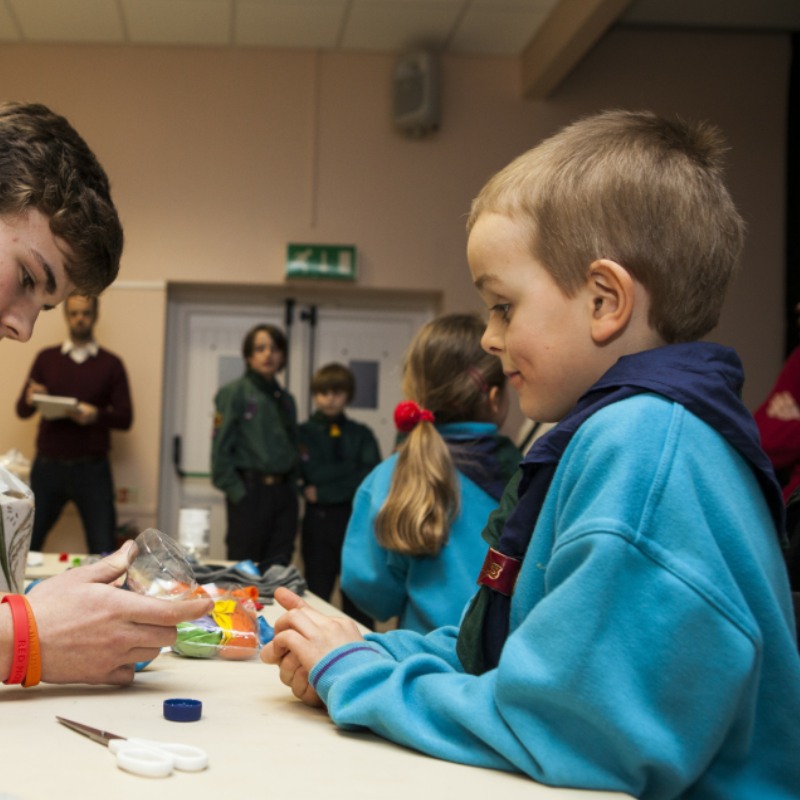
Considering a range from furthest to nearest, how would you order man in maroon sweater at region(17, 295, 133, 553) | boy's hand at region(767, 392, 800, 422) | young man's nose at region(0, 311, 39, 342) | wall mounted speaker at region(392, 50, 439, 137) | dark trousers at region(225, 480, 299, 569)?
wall mounted speaker at region(392, 50, 439, 137) → man in maroon sweater at region(17, 295, 133, 553) → dark trousers at region(225, 480, 299, 569) → boy's hand at region(767, 392, 800, 422) → young man's nose at region(0, 311, 39, 342)

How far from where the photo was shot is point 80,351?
Result: 18.5 feet

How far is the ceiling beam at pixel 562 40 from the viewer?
16.2 feet

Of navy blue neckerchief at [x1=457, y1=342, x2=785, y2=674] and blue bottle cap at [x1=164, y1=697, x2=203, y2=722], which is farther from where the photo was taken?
blue bottle cap at [x1=164, y1=697, x2=203, y2=722]

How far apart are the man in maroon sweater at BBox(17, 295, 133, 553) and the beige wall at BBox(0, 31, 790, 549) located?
0.38 metres

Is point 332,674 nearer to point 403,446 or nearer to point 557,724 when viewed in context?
point 557,724

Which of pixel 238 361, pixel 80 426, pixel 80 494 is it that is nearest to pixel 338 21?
pixel 238 361

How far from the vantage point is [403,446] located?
7.43 feet

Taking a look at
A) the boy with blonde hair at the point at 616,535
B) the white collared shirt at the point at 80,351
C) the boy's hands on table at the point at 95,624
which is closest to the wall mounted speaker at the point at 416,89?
the white collared shirt at the point at 80,351

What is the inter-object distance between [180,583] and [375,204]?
5279 mm

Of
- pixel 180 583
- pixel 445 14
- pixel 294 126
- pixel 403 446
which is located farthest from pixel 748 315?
pixel 180 583

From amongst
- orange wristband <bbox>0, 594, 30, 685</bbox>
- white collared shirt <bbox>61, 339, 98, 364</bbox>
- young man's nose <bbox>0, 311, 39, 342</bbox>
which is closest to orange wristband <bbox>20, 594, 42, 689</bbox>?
orange wristband <bbox>0, 594, 30, 685</bbox>

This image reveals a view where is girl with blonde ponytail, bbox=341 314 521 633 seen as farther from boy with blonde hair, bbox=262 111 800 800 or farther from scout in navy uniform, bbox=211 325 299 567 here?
scout in navy uniform, bbox=211 325 299 567

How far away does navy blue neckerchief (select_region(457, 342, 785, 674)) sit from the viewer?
0.84 m

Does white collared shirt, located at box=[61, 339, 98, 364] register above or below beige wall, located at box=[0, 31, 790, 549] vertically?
below
